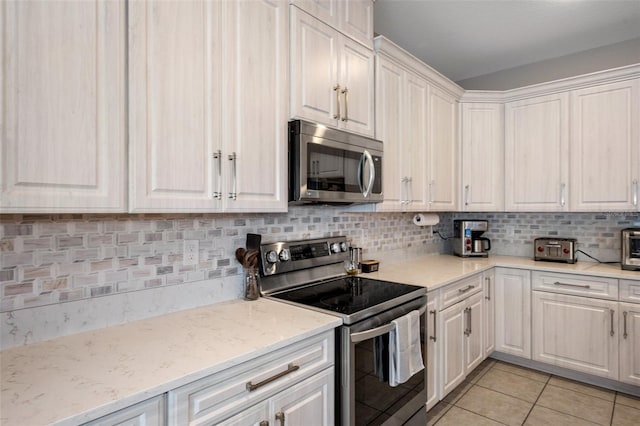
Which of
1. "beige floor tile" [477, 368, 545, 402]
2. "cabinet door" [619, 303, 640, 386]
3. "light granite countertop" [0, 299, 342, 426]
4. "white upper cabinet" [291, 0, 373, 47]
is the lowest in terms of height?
"beige floor tile" [477, 368, 545, 402]

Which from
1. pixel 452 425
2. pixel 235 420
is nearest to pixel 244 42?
pixel 235 420

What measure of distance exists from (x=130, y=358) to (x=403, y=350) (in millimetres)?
1232

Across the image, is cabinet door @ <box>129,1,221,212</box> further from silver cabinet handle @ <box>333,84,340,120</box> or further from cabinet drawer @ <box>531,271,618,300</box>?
cabinet drawer @ <box>531,271,618,300</box>

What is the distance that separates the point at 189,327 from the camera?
4.58ft

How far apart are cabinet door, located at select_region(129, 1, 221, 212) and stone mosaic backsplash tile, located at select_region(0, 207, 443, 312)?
287mm

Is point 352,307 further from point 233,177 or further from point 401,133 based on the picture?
point 401,133

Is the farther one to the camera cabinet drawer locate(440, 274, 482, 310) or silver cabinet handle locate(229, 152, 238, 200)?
cabinet drawer locate(440, 274, 482, 310)

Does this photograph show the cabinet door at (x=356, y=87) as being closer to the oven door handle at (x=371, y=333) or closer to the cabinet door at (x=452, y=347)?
the oven door handle at (x=371, y=333)

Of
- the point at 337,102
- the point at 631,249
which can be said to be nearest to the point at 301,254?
the point at 337,102

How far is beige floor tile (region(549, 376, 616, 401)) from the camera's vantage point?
8.51 ft

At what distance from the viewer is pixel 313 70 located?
1.82 metres

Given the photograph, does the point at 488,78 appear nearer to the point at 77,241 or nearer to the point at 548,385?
the point at 548,385

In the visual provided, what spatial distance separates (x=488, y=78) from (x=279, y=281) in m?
3.05

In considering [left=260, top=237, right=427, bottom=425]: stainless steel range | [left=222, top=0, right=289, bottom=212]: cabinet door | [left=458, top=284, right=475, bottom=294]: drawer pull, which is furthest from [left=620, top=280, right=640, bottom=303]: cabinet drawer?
[left=222, top=0, right=289, bottom=212]: cabinet door
